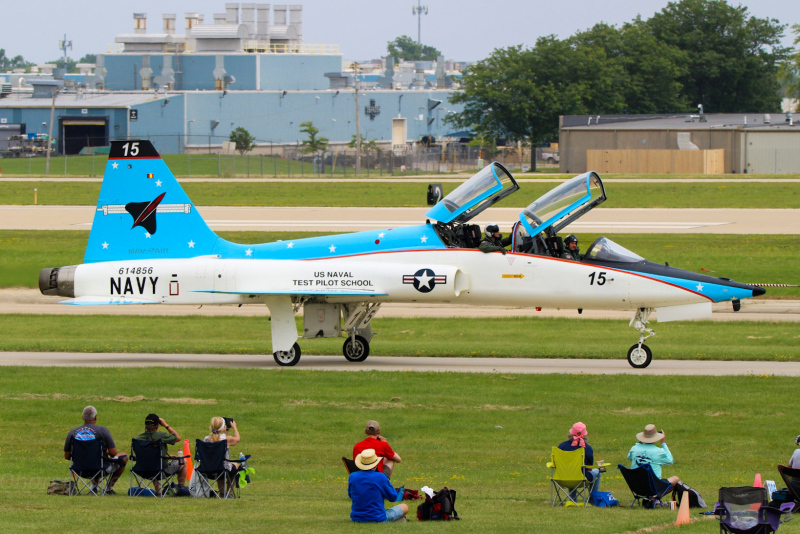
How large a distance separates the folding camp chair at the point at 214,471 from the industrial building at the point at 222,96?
81833 millimetres

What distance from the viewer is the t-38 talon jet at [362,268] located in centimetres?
1912

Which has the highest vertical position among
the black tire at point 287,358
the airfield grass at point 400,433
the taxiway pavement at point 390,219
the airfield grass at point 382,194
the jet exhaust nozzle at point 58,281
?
the airfield grass at point 382,194

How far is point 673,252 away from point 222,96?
68.7 metres

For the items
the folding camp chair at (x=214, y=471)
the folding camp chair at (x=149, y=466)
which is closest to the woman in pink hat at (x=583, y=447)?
the folding camp chair at (x=214, y=471)

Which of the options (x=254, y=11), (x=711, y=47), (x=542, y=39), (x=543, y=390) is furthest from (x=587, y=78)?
(x=543, y=390)

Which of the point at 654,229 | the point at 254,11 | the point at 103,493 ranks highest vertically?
the point at 254,11

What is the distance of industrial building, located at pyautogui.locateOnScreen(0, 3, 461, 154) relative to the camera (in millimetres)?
95000

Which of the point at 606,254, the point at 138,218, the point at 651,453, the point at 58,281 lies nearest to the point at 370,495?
the point at 651,453

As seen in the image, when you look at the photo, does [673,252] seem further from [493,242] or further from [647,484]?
[647,484]

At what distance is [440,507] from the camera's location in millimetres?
10141

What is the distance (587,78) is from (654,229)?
58.7m

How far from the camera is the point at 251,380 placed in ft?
60.2

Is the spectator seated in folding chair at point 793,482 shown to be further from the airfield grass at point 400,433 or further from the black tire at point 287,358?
the black tire at point 287,358

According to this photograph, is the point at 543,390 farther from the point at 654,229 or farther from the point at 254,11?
the point at 254,11
